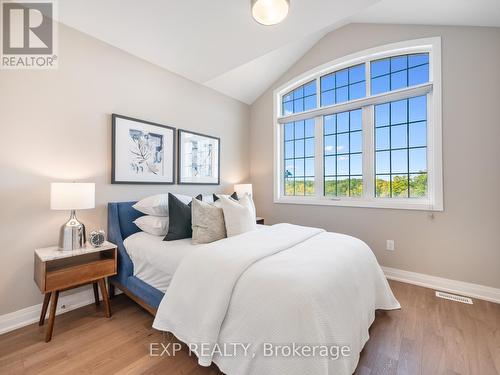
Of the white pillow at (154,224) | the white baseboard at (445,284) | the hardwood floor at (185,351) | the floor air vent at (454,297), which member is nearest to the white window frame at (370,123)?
the white baseboard at (445,284)

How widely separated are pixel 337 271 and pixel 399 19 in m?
3.04

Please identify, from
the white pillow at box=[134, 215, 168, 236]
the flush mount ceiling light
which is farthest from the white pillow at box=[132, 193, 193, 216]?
the flush mount ceiling light

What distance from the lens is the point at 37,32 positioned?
1.99 m

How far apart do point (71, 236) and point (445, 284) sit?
3.78 metres

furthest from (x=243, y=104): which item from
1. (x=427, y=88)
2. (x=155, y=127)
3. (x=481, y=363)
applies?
(x=481, y=363)

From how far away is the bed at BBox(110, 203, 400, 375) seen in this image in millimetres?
1074

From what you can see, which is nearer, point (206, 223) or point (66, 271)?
point (66, 271)

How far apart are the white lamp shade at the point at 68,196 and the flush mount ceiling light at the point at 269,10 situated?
2024mm

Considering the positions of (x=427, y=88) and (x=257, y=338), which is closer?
(x=257, y=338)

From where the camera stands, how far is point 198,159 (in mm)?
3283

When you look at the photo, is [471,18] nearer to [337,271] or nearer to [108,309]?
[337,271]

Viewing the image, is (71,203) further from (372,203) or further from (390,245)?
(390,245)

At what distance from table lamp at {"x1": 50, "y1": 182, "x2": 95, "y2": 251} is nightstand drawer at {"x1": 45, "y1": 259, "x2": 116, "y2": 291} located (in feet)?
0.65

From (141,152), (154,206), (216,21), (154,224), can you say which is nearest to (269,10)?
(216,21)
